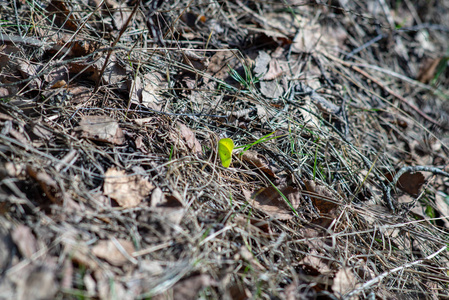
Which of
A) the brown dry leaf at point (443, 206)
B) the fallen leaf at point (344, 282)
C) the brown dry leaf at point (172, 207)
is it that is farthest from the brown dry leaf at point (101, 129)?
the brown dry leaf at point (443, 206)

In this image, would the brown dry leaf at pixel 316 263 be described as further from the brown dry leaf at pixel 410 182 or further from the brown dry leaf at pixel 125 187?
the brown dry leaf at pixel 410 182

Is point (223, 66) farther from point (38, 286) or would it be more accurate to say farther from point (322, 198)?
point (38, 286)

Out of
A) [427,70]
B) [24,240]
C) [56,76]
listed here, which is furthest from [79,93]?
[427,70]

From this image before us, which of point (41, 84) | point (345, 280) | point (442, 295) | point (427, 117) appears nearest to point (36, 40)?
point (41, 84)

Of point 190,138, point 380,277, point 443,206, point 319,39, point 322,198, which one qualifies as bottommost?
point 443,206

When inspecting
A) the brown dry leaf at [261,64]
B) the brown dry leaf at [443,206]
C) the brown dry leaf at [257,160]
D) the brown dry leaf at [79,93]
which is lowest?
the brown dry leaf at [443,206]

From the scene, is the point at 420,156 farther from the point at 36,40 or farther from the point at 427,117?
the point at 36,40
